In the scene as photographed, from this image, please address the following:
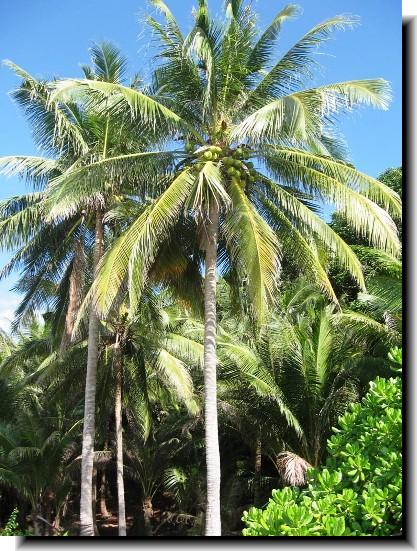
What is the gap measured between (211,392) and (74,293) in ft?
13.4

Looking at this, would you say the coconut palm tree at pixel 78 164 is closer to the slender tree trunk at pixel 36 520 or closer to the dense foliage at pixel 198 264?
the dense foliage at pixel 198 264

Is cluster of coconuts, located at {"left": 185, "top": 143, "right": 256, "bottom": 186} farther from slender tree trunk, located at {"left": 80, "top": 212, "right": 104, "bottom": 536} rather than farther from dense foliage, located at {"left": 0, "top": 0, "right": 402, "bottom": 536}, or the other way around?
slender tree trunk, located at {"left": 80, "top": 212, "right": 104, "bottom": 536}

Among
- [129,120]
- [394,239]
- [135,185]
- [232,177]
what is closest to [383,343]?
[394,239]

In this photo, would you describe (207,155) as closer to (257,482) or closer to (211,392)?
(211,392)

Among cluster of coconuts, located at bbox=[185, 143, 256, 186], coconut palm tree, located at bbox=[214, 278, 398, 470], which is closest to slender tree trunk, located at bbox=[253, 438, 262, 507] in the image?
coconut palm tree, located at bbox=[214, 278, 398, 470]

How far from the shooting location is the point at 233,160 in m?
8.83

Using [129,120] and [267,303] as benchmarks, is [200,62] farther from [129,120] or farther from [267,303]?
[267,303]

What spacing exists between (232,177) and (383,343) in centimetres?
473

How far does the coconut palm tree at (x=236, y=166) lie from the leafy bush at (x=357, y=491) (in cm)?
361

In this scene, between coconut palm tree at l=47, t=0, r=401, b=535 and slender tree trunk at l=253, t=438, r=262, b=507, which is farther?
slender tree trunk at l=253, t=438, r=262, b=507

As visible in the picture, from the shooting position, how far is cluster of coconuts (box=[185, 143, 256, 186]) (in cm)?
877

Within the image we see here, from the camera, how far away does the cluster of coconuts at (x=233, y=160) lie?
8.77m

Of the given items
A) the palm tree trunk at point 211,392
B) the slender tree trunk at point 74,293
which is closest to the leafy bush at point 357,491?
the palm tree trunk at point 211,392

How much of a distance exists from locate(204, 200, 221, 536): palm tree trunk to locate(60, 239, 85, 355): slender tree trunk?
136 inches
